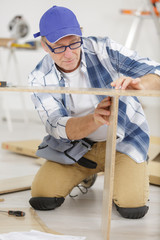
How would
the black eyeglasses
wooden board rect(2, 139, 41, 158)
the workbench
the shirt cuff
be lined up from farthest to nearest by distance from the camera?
wooden board rect(2, 139, 41, 158) → the shirt cuff → the black eyeglasses → the workbench

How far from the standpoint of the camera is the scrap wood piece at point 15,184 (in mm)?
2156

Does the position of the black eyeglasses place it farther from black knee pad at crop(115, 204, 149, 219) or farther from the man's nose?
black knee pad at crop(115, 204, 149, 219)

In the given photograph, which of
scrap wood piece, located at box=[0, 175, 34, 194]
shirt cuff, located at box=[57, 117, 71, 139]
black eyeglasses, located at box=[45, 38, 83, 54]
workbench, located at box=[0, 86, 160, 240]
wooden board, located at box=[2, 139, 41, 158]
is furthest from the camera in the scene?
wooden board, located at box=[2, 139, 41, 158]

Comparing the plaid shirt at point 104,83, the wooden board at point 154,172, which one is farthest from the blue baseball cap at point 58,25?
the wooden board at point 154,172

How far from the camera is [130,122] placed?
1.94 metres

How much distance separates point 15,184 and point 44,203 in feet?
1.43

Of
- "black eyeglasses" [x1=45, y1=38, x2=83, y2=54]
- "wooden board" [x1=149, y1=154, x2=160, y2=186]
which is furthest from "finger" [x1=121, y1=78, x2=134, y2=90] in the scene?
"wooden board" [x1=149, y1=154, x2=160, y2=186]

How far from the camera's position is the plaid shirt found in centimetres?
181

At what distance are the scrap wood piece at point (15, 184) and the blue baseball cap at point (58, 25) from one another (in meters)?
0.91

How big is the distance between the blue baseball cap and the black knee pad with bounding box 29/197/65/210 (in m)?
0.75

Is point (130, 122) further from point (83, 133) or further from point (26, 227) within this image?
point (26, 227)

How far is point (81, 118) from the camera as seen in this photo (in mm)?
1752

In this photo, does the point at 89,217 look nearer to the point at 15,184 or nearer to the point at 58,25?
the point at 15,184

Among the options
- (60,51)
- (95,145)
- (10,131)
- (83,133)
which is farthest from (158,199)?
(10,131)
